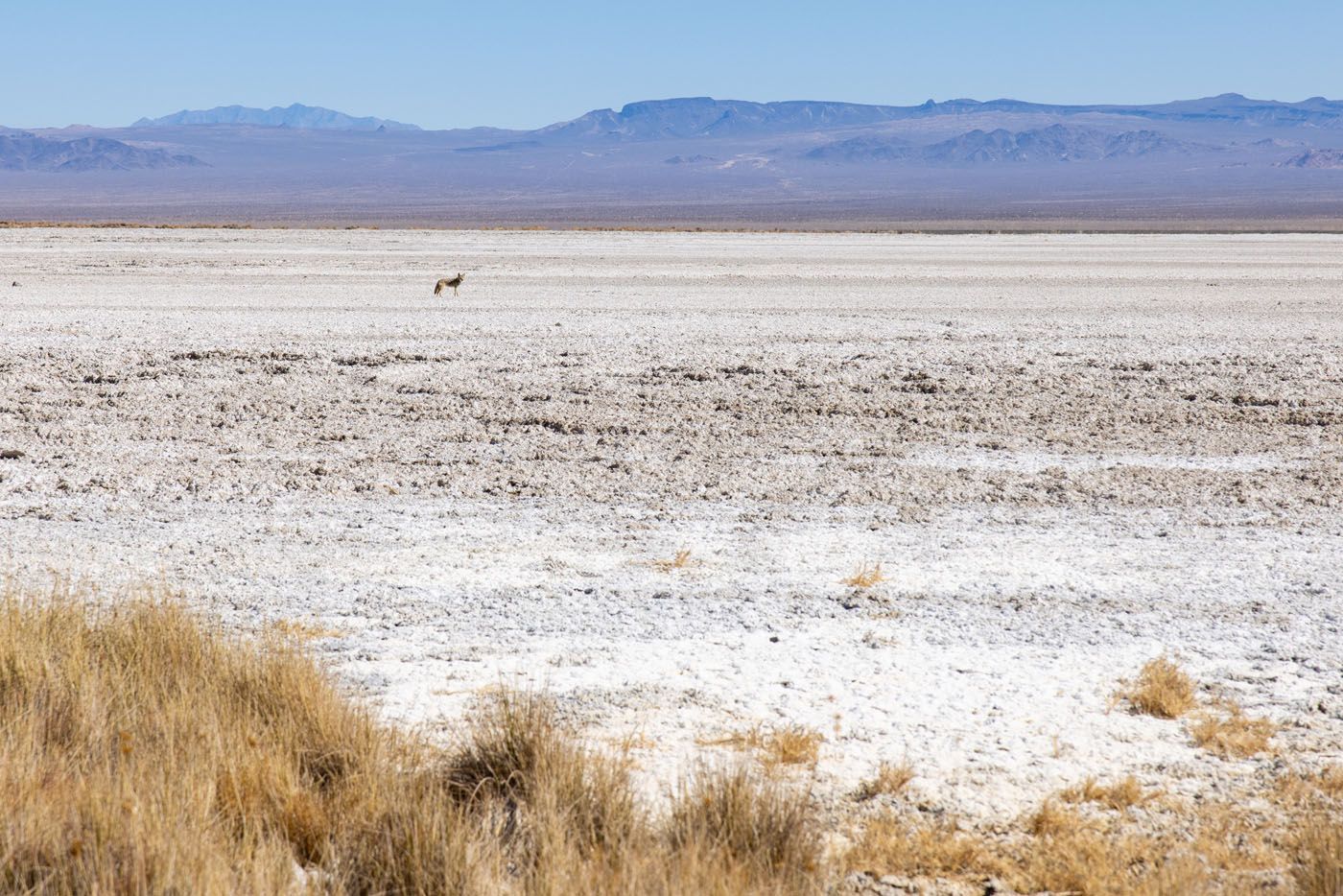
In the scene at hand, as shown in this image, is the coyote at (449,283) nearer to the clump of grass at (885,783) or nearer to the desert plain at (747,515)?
the desert plain at (747,515)

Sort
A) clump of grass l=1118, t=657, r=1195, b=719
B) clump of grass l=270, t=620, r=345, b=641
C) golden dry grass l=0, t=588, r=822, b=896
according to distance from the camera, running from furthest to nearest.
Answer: clump of grass l=270, t=620, r=345, b=641, clump of grass l=1118, t=657, r=1195, b=719, golden dry grass l=0, t=588, r=822, b=896

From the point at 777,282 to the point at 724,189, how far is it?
170733 millimetres

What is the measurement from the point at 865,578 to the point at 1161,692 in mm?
2127

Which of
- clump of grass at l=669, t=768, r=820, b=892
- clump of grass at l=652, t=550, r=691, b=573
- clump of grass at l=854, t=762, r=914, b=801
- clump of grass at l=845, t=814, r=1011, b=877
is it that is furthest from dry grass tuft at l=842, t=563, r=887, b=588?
clump of grass at l=669, t=768, r=820, b=892

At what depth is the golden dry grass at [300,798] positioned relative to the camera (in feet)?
12.3

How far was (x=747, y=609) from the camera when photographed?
712cm

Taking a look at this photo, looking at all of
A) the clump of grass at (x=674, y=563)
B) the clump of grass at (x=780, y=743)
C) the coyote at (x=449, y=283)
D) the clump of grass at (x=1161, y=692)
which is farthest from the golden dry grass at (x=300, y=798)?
the coyote at (x=449, y=283)

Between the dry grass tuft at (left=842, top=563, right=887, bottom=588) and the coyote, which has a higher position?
the coyote

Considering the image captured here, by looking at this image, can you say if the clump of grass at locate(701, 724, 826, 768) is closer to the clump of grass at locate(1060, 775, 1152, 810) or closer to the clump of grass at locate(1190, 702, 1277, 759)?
the clump of grass at locate(1060, 775, 1152, 810)

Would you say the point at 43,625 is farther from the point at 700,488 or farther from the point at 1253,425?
the point at 1253,425

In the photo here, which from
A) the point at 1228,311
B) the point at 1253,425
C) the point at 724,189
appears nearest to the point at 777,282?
the point at 1228,311

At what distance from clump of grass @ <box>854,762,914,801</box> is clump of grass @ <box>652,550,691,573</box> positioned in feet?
9.62

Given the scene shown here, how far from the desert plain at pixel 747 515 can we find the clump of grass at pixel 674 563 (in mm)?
22

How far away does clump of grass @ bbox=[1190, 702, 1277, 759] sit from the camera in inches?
209
